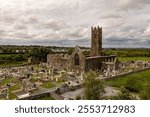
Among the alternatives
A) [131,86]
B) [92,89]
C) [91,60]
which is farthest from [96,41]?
[92,89]

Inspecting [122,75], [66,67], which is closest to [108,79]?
[122,75]

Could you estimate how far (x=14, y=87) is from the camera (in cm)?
3506

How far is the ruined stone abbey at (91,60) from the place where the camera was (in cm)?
5359

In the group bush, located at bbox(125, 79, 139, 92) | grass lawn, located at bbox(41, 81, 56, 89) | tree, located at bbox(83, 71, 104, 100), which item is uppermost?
tree, located at bbox(83, 71, 104, 100)

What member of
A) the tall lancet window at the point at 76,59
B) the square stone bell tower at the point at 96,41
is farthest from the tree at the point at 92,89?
the square stone bell tower at the point at 96,41

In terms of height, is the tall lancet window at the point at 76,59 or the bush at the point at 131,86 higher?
the tall lancet window at the point at 76,59

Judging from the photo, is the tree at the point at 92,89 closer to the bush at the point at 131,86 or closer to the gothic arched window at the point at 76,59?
the bush at the point at 131,86

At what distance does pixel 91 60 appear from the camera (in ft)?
180

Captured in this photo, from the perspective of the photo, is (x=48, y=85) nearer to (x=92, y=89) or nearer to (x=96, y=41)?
(x=92, y=89)

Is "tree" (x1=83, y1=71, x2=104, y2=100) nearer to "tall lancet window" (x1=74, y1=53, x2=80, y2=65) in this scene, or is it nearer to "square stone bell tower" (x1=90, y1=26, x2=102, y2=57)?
"tall lancet window" (x1=74, y1=53, x2=80, y2=65)

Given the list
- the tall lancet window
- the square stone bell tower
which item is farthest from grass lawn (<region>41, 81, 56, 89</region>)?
the square stone bell tower

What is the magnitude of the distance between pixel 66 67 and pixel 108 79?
908 inches

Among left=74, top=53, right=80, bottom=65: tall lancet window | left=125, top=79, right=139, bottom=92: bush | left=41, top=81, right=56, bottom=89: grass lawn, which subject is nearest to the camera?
left=125, top=79, right=139, bottom=92: bush

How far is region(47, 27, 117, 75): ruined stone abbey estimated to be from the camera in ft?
176
